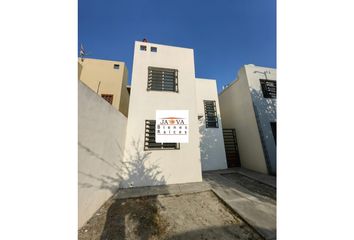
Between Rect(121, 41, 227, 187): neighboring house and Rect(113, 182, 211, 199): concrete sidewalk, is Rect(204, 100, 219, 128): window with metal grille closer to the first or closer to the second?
Rect(121, 41, 227, 187): neighboring house

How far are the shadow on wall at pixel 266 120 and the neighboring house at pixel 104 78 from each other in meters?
7.53

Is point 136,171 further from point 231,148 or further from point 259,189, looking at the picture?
point 231,148

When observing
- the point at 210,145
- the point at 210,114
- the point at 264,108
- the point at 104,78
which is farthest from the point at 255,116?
the point at 104,78

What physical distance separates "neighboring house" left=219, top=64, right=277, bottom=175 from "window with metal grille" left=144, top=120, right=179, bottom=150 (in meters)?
4.44

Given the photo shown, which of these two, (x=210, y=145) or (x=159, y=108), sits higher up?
(x=159, y=108)

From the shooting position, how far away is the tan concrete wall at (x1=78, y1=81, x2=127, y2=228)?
2395mm

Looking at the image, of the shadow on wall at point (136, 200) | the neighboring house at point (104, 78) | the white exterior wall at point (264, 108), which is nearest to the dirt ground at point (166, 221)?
the shadow on wall at point (136, 200)

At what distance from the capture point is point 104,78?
24.2 feet

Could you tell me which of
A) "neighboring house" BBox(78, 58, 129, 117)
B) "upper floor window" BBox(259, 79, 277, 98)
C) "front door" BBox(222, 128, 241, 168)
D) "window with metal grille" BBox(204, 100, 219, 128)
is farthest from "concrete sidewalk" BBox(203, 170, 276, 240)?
"neighboring house" BBox(78, 58, 129, 117)

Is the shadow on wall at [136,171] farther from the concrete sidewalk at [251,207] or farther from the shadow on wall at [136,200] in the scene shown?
the concrete sidewalk at [251,207]

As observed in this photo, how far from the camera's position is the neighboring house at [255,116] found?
6371 millimetres

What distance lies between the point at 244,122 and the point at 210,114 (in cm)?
200

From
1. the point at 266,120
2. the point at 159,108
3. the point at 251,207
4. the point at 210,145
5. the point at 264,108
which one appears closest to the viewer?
the point at 251,207
